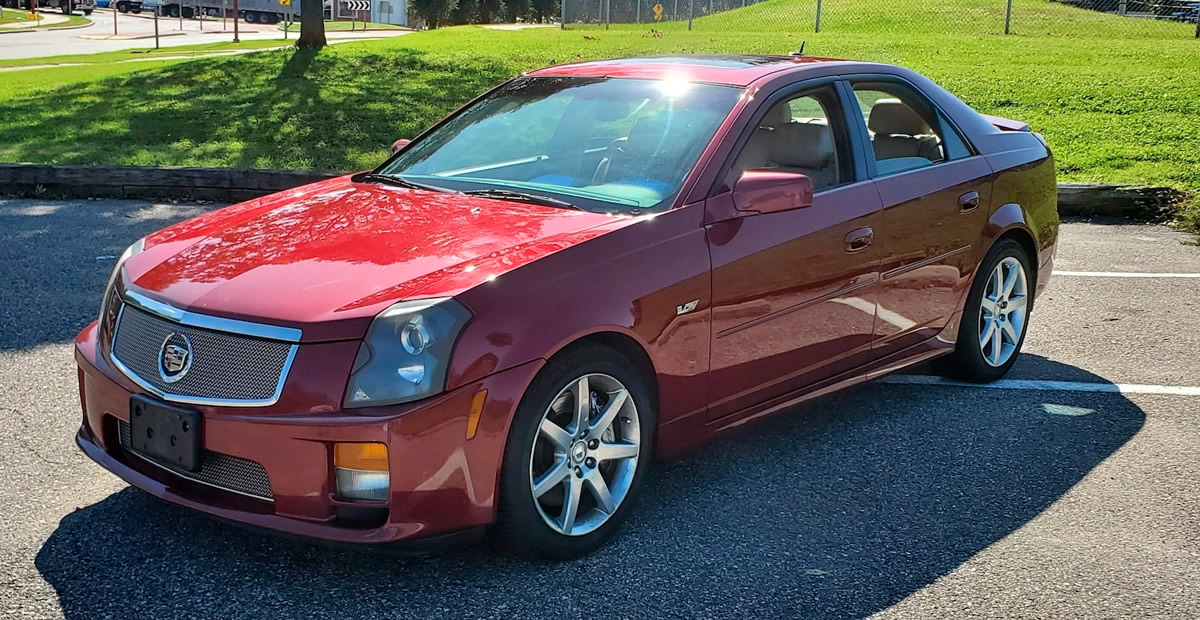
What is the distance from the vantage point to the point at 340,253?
3.77 meters

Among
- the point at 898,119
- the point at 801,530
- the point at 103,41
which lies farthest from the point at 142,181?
the point at 103,41

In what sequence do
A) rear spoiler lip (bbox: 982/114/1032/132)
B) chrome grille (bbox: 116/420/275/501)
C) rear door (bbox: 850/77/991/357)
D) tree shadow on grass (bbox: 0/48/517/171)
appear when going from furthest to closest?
tree shadow on grass (bbox: 0/48/517/171)
rear spoiler lip (bbox: 982/114/1032/132)
rear door (bbox: 850/77/991/357)
chrome grille (bbox: 116/420/275/501)

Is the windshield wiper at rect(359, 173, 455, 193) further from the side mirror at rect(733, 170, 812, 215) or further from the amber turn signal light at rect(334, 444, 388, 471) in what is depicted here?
the amber turn signal light at rect(334, 444, 388, 471)

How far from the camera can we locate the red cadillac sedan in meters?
3.29

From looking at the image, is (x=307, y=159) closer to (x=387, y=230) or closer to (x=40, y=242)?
(x=40, y=242)

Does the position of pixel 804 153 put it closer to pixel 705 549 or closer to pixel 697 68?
pixel 697 68

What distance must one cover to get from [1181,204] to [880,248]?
6.88 meters

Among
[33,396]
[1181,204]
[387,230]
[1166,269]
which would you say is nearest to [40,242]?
[33,396]

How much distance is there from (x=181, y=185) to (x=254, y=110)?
4429 millimetres

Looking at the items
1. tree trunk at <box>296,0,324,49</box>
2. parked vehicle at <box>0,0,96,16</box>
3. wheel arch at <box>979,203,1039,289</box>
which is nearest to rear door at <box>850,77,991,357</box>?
wheel arch at <box>979,203,1039,289</box>

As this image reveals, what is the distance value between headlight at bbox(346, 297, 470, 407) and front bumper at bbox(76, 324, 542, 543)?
42 millimetres

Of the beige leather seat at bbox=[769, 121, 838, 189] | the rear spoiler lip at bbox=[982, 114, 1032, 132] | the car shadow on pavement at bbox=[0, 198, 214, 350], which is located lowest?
the car shadow on pavement at bbox=[0, 198, 214, 350]

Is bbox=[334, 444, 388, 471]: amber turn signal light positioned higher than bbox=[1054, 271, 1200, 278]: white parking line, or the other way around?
bbox=[334, 444, 388, 471]: amber turn signal light

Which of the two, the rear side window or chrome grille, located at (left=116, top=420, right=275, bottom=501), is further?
the rear side window
